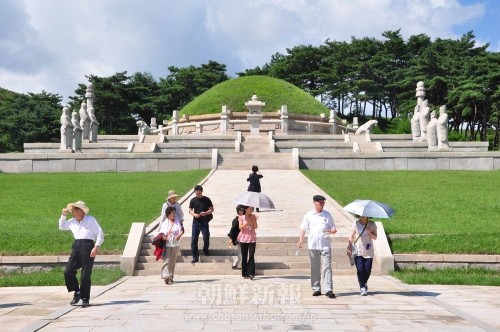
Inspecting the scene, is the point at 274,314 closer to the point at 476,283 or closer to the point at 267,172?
the point at 476,283

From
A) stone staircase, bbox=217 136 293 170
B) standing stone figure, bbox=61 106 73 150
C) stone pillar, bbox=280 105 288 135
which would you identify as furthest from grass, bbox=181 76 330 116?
stone staircase, bbox=217 136 293 170

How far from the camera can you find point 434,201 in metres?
14.9

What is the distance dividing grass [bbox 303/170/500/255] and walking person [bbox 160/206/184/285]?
4.16 metres

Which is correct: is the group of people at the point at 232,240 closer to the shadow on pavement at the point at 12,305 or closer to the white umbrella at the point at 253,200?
the white umbrella at the point at 253,200

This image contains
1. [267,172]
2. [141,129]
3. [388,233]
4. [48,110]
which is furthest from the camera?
[48,110]

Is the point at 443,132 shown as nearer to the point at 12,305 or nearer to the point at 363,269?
the point at 363,269

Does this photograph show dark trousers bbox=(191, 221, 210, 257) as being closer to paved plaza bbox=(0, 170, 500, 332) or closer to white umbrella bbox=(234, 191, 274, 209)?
paved plaza bbox=(0, 170, 500, 332)

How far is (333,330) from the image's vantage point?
555 centimetres

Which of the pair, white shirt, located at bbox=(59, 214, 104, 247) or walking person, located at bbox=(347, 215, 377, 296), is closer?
white shirt, located at bbox=(59, 214, 104, 247)

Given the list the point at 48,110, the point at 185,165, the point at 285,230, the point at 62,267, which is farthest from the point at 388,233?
the point at 48,110

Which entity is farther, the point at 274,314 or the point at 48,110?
the point at 48,110

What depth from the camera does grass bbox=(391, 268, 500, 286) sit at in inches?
355

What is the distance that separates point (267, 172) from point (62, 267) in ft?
42.0

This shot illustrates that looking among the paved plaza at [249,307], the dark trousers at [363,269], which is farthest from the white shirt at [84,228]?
the dark trousers at [363,269]
